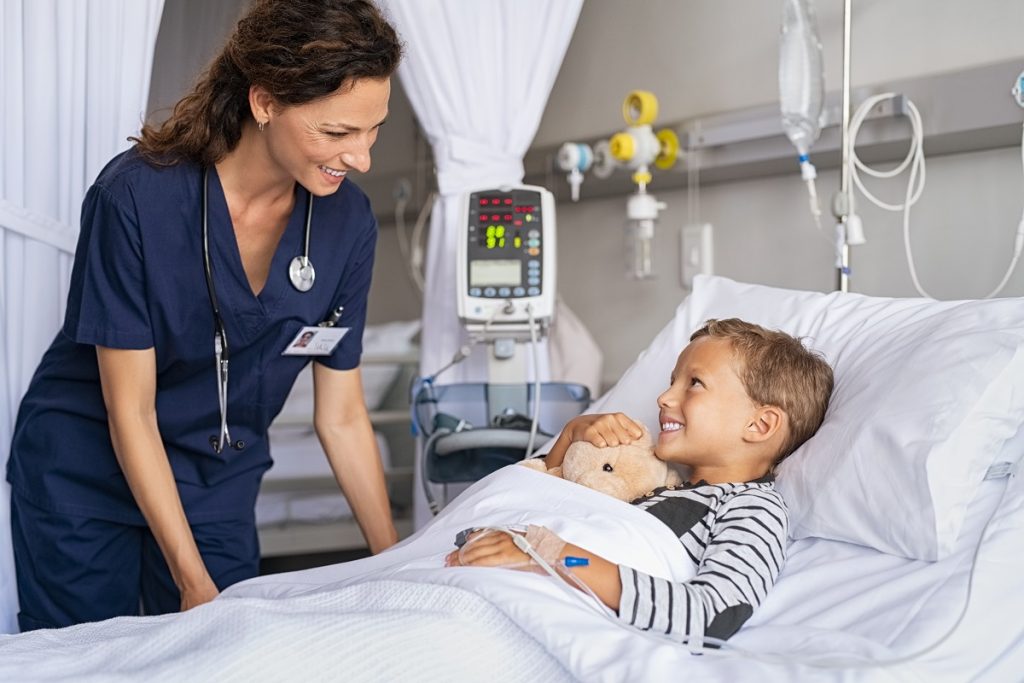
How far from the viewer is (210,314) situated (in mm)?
1665

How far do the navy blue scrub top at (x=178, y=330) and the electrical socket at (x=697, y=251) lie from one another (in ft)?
3.60

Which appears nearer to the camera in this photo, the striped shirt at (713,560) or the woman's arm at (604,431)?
the striped shirt at (713,560)

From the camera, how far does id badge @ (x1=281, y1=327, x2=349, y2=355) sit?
174cm

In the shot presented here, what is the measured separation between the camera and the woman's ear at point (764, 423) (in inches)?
58.6

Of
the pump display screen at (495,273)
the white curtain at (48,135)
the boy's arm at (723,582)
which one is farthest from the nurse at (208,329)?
the boy's arm at (723,582)

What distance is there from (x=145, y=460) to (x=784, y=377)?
99 cm

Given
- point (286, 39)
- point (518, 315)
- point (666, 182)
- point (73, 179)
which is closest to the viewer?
point (286, 39)

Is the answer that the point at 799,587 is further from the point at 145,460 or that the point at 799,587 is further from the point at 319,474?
the point at 319,474

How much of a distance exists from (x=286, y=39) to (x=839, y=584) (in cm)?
108

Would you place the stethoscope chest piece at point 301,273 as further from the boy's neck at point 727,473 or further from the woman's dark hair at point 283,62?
the boy's neck at point 727,473

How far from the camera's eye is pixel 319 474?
3.10 metres

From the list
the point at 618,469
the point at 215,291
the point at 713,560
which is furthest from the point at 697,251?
the point at 713,560

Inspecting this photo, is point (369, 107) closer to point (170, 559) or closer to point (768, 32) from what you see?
point (170, 559)

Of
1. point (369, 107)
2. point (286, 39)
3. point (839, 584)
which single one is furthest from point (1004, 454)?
point (286, 39)
